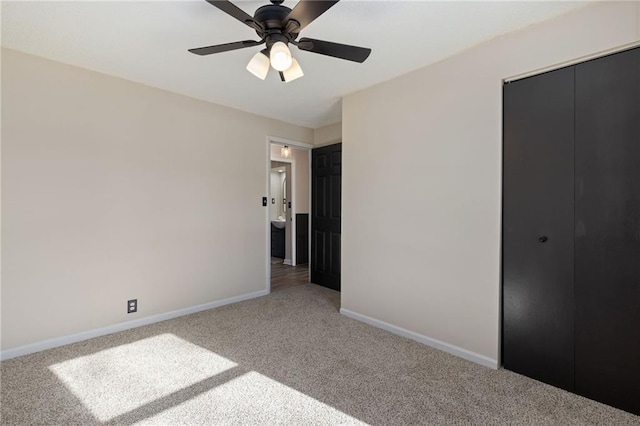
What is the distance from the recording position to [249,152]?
3820 mm

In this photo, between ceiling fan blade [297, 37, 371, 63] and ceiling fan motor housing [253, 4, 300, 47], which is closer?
ceiling fan motor housing [253, 4, 300, 47]

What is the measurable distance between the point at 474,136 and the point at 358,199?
1.22 metres

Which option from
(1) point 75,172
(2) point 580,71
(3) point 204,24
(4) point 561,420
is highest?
(3) point 204,24

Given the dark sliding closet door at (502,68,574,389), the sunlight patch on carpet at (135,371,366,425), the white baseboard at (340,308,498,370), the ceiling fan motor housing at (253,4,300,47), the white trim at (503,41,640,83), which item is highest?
the ceiling fan motor housing at (253,4,300,47)

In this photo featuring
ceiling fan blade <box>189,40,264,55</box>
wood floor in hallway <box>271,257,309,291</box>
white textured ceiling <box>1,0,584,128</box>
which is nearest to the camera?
ceiling fan blade <box>189,40,264,55</box>

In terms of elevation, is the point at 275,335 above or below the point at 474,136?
below

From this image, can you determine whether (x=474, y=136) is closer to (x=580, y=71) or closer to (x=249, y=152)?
(x=580, y=71)

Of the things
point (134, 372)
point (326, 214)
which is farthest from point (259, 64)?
point (326, 214)

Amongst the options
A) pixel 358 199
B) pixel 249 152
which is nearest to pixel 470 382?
pixel 358 199

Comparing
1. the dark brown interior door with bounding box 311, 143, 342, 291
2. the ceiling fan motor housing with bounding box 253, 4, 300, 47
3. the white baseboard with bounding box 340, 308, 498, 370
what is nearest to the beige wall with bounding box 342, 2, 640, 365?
the white baseboard with bounding box 340, 308, 498, 370

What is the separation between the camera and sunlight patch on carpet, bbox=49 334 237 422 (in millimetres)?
1845

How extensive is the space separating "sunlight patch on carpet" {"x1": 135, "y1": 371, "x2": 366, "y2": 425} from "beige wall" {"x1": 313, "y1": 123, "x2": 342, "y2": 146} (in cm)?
311

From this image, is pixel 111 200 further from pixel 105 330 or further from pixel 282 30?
pixel 282 30

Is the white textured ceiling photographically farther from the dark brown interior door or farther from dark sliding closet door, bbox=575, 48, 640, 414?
the dark brown interior door
